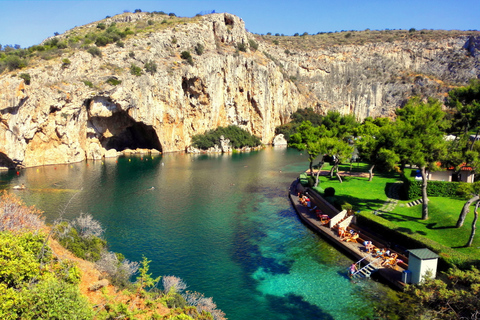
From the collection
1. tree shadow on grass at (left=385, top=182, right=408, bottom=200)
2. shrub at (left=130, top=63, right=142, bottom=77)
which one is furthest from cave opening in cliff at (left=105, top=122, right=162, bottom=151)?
tree shadow on grass at (left=385, top=182, right=408, bottom=200)

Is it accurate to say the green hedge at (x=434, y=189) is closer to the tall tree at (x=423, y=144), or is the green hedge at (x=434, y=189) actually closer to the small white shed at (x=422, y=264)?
the tall tree at (x=423, y=144)

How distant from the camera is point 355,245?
20656 millimetres

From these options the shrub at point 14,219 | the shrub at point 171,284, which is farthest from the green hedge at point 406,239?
the shrub at point 14,219

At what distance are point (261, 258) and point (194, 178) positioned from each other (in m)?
26.2

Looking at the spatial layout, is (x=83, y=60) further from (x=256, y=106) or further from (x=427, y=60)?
(x=427, y=60)

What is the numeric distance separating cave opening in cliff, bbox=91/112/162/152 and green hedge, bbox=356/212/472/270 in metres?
58.4

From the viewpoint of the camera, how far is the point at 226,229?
82.2 ft

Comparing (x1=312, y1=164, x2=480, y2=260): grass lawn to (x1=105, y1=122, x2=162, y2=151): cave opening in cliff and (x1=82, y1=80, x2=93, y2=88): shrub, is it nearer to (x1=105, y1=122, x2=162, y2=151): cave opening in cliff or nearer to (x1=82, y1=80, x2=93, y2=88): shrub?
(x1=82, y1=80, x2=93, y2=88): shrub

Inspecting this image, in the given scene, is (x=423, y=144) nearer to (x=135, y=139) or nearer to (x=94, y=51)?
(x=94, y=51)

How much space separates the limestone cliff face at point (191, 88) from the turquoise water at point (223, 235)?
11.6 m

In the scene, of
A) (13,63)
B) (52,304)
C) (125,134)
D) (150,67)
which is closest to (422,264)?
(52,304)

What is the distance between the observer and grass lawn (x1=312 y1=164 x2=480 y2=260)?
1759 centimetres

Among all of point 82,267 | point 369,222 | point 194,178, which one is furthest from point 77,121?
point 369,222

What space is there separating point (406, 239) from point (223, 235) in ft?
40.5
